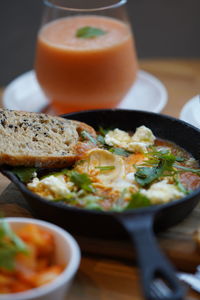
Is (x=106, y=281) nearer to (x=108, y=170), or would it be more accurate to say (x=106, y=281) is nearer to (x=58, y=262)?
(x=58, y=262)

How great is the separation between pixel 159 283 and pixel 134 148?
2.17ft

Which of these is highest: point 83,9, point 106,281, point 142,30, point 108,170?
point 83,9

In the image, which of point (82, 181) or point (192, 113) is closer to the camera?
point (82, 181)

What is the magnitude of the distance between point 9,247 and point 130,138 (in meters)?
0.84

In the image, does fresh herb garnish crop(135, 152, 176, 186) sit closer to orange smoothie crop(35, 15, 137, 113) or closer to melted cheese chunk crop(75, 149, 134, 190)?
melted cheese chunk crop(75, 149, 134, 190)

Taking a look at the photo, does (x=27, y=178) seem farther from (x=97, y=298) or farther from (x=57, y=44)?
(x=57, y=44)

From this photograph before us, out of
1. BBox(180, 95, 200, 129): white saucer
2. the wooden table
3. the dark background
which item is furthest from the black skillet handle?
the dark background

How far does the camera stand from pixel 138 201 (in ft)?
5.00

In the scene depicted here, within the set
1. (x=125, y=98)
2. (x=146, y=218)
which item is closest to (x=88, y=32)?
(x=125, y=98)

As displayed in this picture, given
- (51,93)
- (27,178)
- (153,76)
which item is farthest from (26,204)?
(153,76)

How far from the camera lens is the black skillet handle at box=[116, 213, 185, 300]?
120 centimetres

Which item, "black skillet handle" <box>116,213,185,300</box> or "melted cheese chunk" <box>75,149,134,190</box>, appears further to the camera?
"melted cheese chunk" <box>75,149,134,190</box>

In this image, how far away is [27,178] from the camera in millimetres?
1736

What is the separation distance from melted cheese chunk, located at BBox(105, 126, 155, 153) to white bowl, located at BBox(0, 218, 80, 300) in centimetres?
63
